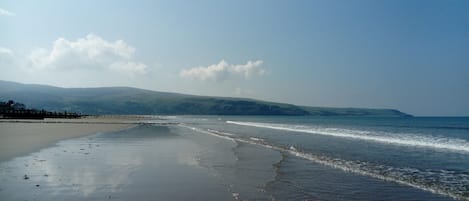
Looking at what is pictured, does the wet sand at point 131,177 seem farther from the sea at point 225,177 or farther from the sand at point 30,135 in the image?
the sand at point 30,135

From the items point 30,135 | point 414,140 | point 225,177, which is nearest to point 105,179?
point 225,177

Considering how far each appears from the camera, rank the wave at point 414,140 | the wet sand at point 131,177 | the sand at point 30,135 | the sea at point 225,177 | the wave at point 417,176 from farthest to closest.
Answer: the wave at point 414,140 → the sand at point 30,135 → the wave at point 417,176 → the sea at point 225,177 → the wet sand at point 131,177

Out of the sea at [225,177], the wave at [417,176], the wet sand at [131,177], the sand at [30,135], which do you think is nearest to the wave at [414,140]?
the sea at [225,177]

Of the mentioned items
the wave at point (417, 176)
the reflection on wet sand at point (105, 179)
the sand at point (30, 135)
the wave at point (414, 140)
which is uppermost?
the sand at point (30, 135)

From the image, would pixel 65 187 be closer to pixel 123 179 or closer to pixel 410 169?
pixel 123 179

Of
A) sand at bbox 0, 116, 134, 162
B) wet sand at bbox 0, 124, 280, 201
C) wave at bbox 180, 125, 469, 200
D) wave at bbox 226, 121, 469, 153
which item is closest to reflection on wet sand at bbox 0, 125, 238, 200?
wet sand at bbox 0, 124, 280, 201

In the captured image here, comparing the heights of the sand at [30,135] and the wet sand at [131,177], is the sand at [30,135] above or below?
above

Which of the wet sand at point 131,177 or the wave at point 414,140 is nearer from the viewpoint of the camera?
the wet sand at point 131,177

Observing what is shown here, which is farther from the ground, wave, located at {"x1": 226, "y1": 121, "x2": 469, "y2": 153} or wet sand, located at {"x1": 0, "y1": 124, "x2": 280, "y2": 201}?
wave, located at {"x1": 226, "y1": 121, "x2": 469, "y2": 153}

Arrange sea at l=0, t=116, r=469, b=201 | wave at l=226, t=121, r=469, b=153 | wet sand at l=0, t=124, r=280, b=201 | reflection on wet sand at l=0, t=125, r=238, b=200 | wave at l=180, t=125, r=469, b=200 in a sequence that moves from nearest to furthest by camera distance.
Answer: reflection on wet sand at l=0, t=125, r=238, b=200 < wet sand at l=0, t=124, r=280, b=201 < sea at l=0, t=116, r=469, b=201 < wave at l=180, t=125, r=469, b=200 < wave at l=226, t=121, r=469, b=153

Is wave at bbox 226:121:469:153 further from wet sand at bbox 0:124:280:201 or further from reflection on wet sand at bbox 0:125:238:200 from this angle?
reflection on wet sand at bbox 0:125:238:200

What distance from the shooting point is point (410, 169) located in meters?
19.1

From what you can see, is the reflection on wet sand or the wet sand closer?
the reflection on wet sand

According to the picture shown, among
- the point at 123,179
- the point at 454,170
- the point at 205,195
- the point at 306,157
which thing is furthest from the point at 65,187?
the point at 454,170
